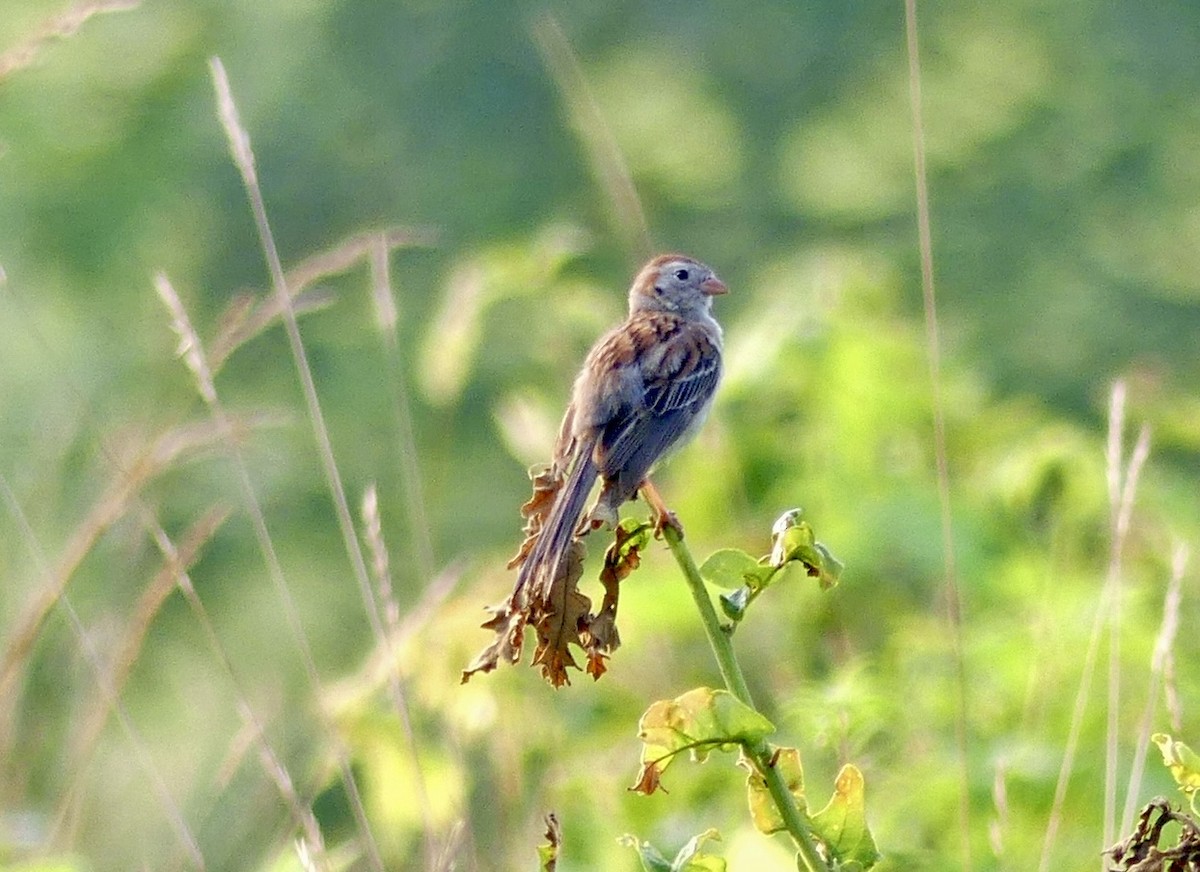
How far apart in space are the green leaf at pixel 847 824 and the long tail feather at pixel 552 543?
11.8 inches

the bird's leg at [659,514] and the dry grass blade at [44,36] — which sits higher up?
the dry grass blade at [44,36]

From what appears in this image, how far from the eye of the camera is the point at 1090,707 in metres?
3.06

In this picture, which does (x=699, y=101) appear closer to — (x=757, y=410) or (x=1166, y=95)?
(x=1166, y=95)

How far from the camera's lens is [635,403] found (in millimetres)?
3170

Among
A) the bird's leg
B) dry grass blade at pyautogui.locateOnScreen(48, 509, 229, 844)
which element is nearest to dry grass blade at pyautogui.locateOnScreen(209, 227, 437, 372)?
dry grass blade at pyautogui.locateOnScreen(48, 509, 229, 844)

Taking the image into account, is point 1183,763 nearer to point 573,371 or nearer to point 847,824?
point 847,824

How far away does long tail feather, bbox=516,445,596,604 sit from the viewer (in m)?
1.73

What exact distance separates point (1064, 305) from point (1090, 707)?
912 cm

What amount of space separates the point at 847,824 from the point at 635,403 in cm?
156

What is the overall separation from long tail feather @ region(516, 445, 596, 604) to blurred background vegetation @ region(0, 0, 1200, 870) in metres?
0.77

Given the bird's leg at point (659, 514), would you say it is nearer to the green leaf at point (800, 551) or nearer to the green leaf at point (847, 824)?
the green leaf at point (800, 551)

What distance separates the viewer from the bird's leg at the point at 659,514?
5.82 ft

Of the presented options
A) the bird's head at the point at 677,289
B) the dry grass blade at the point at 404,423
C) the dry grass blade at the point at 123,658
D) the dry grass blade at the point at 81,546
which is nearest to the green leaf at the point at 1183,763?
the dry grass blade at the point at 404,423

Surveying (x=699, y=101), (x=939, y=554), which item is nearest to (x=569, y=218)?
(x=699, y=101)
